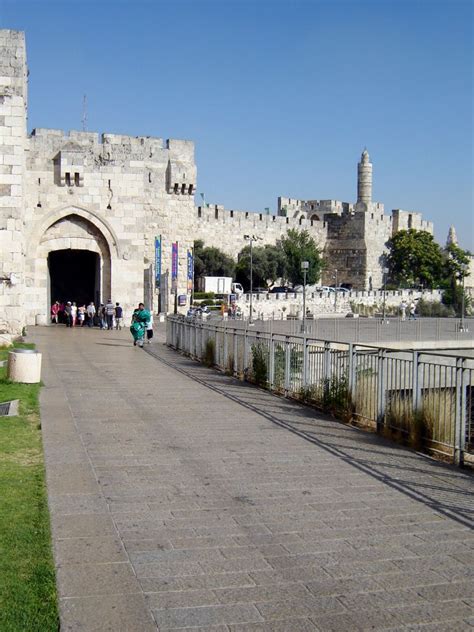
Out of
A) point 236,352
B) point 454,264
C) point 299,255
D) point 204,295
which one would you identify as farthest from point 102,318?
point 454,264

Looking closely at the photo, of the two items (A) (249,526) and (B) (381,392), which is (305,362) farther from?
(A) (249,526)

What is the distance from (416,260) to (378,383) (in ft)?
201

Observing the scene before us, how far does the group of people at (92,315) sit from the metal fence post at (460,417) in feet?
62.6

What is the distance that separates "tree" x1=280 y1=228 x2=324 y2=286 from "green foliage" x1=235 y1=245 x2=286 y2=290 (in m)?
0.97

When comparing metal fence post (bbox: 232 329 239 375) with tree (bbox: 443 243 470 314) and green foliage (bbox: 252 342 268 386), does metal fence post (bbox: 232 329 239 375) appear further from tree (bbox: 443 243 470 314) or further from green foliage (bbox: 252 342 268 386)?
tree (bbox: 443 243 470 314)

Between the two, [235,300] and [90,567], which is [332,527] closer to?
[90,567]

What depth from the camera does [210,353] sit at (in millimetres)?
14664

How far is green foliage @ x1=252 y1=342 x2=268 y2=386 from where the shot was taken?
11.6m

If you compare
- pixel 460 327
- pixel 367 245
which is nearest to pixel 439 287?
pixel 367 245

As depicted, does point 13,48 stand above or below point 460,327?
above

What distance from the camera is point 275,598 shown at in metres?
3.67

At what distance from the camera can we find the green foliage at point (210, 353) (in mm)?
14503

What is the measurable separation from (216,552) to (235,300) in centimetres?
3529

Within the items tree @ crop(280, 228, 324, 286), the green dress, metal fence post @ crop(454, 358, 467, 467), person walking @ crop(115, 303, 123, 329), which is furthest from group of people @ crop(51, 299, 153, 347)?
tree @ crop(280, 228, 324, 286)
